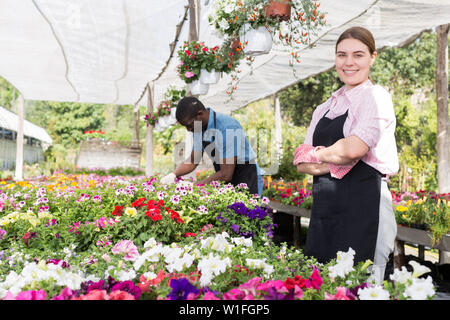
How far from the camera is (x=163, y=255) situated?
1.25m

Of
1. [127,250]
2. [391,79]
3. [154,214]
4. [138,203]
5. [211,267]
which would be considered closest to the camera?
[211,267]

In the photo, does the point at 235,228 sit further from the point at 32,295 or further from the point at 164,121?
the point at 164,121

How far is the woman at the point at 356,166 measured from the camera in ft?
4.89

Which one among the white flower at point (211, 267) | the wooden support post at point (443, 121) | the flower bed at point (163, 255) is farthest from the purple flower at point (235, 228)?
the wooden support post at point (443, 121)

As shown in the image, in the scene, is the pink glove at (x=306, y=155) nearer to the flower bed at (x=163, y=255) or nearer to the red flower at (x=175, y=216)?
the flower bed at (x=163, y=255)

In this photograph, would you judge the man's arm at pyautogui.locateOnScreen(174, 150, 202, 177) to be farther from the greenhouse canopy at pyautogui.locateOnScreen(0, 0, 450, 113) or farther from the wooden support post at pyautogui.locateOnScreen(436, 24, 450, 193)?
the wooden support post at pyautogui.locateOnScreen(436, 24, 450, 193)

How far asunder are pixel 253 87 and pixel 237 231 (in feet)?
24.6

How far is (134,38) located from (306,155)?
16.1 feet

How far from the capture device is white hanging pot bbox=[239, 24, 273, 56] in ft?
10.1

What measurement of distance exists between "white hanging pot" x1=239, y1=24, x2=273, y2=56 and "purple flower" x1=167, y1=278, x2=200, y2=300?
2.47 metres

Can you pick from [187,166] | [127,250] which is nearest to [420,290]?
[127,250]

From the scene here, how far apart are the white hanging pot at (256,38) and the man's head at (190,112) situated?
0.71 m

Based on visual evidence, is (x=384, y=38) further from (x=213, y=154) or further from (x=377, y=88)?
(x=377, y=88)

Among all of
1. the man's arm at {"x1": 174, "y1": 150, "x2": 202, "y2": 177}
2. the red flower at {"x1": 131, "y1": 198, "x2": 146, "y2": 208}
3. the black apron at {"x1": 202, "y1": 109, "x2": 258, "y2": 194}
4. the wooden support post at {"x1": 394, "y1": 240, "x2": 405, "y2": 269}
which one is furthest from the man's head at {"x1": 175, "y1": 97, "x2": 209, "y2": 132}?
the wooden support post at {"x1": 394, "y1": 240, "x2": 405, "y2": 269}
